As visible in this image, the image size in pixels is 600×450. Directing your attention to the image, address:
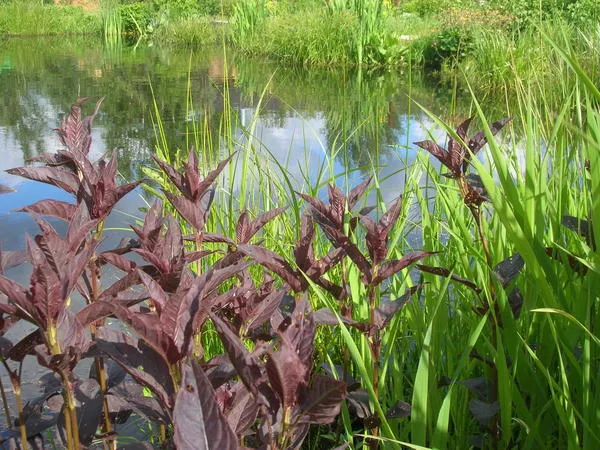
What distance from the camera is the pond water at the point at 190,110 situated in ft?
12.8

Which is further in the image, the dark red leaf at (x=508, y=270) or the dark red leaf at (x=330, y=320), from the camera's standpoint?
the dark red leaf at (x=508, y=270)

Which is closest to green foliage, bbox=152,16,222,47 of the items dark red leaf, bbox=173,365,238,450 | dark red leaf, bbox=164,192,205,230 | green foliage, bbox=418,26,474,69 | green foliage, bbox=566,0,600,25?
green foliage, bbox=418,26,474,69

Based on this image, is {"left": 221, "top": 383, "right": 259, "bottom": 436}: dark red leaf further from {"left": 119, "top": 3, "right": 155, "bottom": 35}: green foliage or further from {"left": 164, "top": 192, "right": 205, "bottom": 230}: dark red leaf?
{"left": 119, "top": 3, "right": 155, "bottom": 35}: green foliage

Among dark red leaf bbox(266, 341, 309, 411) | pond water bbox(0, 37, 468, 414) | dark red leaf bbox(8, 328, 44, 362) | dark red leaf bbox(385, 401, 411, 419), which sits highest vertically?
dark red leaf bbox(266, 341, 309, 411)

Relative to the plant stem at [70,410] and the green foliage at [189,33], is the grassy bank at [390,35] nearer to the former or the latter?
the green foliage at [189,33]

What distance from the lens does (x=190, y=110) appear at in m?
7.77

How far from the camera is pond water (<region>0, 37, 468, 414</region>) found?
3.91 m

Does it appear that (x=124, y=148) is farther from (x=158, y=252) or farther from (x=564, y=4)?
(x=564, y=4)

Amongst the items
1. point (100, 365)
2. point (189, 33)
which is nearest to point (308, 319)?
point (100, 365)

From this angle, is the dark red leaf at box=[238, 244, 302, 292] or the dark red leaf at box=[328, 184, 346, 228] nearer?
the dark red leaf at box=[238, 244, 302, 292]

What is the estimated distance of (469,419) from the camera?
1.50 meters

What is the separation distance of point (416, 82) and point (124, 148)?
580 centimetres

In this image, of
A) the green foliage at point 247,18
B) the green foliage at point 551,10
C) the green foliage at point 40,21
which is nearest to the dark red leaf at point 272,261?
the green foliage at point 551,10

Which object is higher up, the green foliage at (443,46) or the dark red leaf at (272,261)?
the dark red leaf at (272,261)
